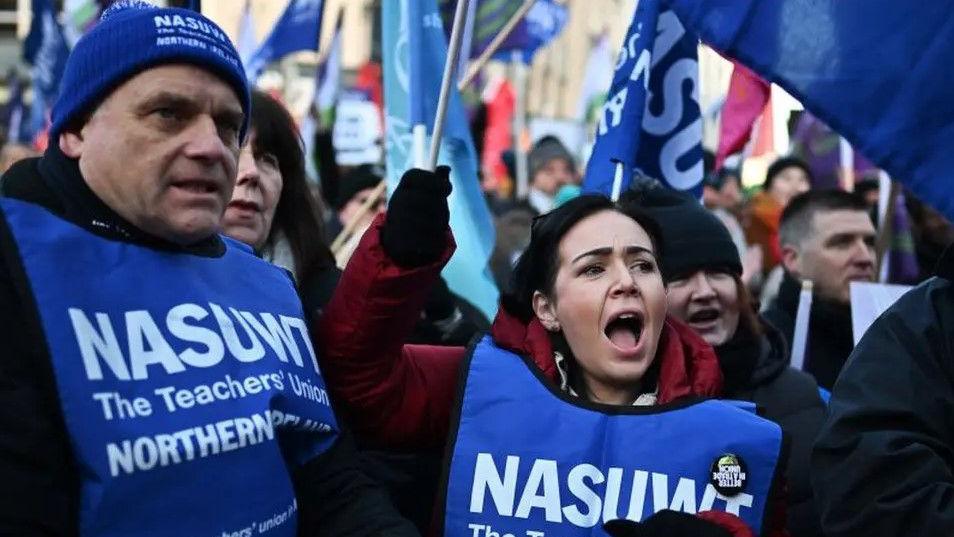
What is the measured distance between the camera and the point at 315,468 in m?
2.79

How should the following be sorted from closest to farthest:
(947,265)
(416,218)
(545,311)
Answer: (947,265), (416,218), (545,311)

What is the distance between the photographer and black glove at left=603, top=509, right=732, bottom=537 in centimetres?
274

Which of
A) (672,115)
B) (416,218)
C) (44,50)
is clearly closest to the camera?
(416,218)

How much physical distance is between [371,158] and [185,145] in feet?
24.9

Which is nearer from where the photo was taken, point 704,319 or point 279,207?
point 279,207

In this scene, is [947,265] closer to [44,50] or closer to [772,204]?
[772,204]

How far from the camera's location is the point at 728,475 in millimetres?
3117

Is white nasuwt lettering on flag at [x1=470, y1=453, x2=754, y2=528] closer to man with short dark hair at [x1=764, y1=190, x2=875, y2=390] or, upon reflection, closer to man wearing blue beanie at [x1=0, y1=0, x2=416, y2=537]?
man wearing blue beanie at [x1=0, y1=0, x2=416, y2=537]

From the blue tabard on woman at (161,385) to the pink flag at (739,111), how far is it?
444cm

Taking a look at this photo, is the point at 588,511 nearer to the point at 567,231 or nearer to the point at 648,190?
the point at 567,231

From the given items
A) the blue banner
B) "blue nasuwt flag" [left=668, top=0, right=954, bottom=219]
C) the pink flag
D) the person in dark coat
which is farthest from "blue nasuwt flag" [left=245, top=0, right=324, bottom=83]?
the blue banner

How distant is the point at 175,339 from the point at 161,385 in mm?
91

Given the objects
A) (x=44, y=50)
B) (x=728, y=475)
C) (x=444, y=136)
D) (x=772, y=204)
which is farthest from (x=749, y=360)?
(x=44, y=50)

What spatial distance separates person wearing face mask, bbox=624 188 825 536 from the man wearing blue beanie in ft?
4.34
